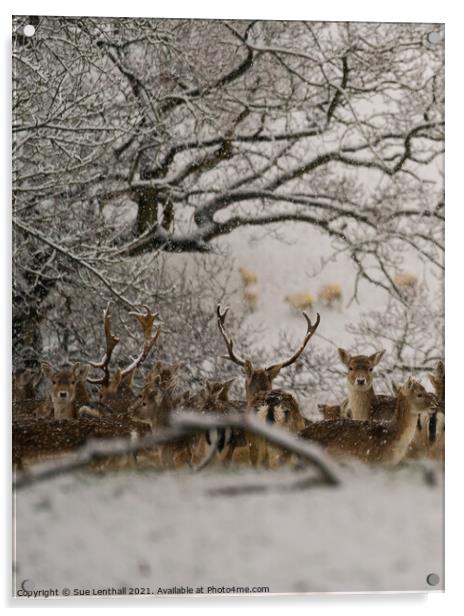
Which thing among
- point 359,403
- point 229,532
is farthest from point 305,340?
point 229,532

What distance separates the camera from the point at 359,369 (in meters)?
3.97

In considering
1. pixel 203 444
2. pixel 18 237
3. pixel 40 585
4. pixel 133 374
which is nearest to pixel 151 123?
pixel 18 237

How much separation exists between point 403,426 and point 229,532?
976 millimetres

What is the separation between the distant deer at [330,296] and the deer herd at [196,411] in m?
0.08

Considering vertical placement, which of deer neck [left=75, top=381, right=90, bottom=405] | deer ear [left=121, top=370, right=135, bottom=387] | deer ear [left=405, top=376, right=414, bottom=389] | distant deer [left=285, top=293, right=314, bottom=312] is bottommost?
deer neck [left=75, top=381, right=90, bottom=405]

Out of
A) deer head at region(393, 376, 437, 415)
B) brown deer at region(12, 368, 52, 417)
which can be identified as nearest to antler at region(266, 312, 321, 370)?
deer head at region(393, 376, 437, 415)

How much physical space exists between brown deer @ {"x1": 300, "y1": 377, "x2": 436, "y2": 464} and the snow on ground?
0.09m

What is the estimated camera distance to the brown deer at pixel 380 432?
395 cm

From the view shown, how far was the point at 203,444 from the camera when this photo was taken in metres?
3.92

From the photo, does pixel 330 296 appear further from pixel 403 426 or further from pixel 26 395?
pixel 26 395

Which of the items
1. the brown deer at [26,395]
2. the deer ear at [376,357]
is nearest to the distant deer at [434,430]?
the deer ear at [376,357]

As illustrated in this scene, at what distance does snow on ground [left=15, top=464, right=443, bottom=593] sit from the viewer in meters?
3.84

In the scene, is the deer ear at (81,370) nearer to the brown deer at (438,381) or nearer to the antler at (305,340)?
the antler at (305,340)

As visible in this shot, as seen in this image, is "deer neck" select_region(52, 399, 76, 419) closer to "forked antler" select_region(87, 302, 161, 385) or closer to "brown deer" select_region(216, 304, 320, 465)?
"forked antler" select_region(87, 302, 161, 385)
